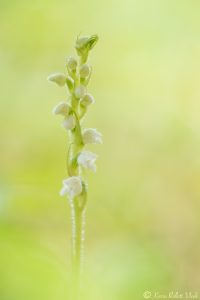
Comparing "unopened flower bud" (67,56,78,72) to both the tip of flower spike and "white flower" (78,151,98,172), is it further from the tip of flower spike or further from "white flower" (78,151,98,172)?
"white flower" (78,151,98,172)

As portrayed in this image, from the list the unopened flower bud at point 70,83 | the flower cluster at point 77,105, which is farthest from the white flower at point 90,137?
the unopened flower bud at point 70,83

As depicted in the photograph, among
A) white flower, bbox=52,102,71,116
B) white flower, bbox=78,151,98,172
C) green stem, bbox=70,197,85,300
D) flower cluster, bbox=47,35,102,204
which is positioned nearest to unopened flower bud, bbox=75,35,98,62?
flower cluster, bbox=47,35,102,204

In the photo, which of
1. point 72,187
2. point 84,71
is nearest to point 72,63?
point 84,71

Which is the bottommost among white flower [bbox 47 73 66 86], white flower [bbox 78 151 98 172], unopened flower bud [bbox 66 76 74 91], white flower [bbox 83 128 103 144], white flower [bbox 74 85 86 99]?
white flower [bbox 78 151 98 172]

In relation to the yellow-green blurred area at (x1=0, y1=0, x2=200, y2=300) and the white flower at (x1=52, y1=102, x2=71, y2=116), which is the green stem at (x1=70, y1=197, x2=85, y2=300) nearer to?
the yellow-green blurred area at (x1=0, y1=0, x2=200, y2=300)

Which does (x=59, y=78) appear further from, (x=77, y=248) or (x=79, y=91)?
(x=77, y=248)

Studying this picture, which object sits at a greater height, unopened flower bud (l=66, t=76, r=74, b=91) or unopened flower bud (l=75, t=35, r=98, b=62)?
unopened flower bud (l=75, t=35, r=98, b=62)

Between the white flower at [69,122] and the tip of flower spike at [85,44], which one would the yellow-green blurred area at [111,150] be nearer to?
the white flower at [69,122]

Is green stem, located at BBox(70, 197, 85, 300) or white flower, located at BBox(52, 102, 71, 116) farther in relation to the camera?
white flower, located at BBox(52, 102, 71, 116)
